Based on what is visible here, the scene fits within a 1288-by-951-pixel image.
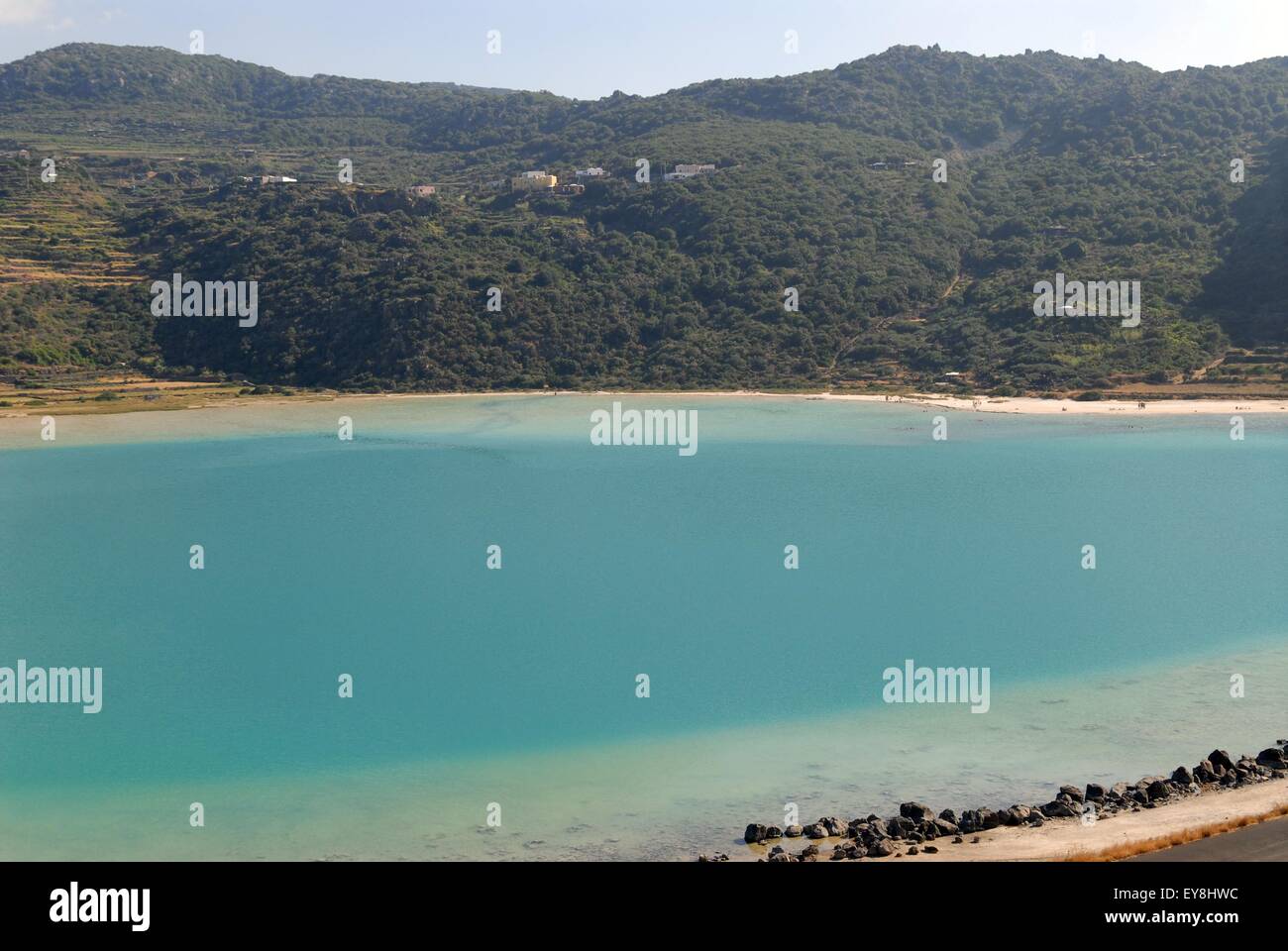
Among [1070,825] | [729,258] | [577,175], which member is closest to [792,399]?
[729,258]

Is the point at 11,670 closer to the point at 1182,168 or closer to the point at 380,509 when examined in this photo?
the point at 380,509

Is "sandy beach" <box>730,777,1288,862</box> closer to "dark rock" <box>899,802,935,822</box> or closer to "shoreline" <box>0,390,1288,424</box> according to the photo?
"dark rock" <box>899,802,935,822</box>

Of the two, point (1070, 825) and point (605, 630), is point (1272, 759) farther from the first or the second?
point (605, 630)

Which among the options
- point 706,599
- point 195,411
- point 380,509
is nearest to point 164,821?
point 706,599

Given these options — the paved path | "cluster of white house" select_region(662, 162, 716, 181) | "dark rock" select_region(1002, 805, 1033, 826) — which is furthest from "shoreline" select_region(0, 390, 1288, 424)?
the paved path

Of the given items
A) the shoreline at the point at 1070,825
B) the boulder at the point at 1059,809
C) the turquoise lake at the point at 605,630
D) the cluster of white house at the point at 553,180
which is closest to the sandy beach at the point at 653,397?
the turquoise lake at the point at 605,630
